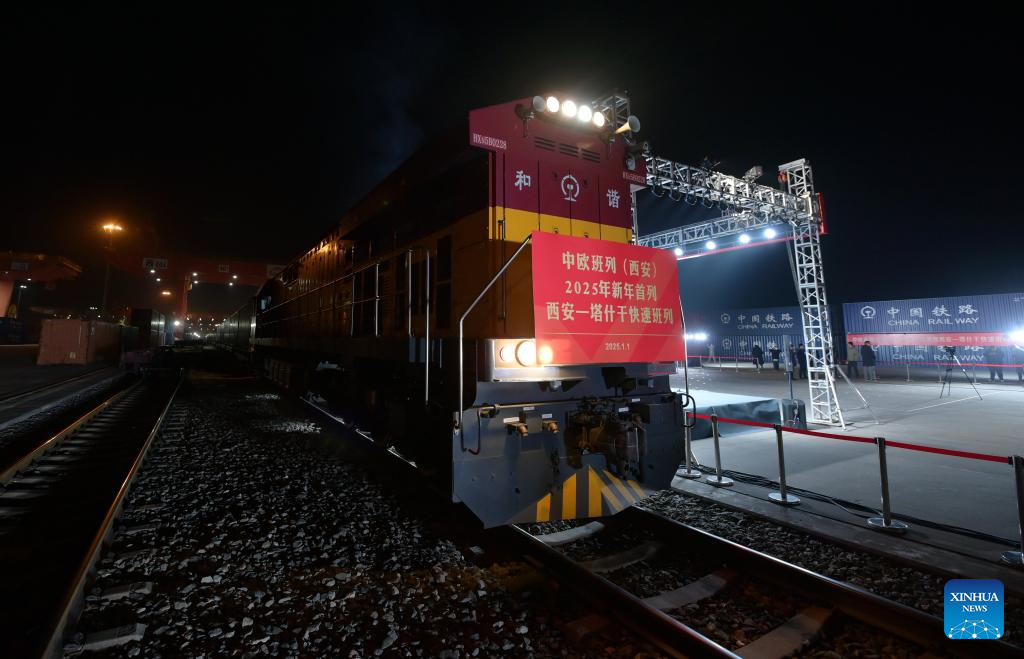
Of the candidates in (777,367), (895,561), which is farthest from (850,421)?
(777,367)

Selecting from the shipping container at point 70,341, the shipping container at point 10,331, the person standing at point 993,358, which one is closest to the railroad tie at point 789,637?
the person standing at point 993,358

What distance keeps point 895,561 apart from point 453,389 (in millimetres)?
3457

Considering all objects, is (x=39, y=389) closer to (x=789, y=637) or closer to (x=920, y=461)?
(x=789, y=637)

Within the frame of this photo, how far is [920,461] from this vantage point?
5840 millimetres

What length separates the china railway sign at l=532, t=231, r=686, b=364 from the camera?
121 inches

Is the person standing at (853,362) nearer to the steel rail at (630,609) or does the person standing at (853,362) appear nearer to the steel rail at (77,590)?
the steel rail at (630,609)

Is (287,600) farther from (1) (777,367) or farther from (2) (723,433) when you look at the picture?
(1) (777,367)

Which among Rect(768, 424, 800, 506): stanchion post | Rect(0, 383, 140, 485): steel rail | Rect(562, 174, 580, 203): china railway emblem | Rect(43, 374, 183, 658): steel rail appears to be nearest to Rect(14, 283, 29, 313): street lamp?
Rect(0, 383, 140, 485): steel rail

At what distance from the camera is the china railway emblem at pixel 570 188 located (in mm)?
3938

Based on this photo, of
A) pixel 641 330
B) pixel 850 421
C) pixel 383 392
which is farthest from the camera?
pixel 850 421

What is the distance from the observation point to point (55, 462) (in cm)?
520

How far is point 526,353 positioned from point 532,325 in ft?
0.67

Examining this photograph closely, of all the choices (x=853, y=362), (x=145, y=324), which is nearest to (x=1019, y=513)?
(x=853, y=362)

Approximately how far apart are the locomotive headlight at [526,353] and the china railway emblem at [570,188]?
160 cm
